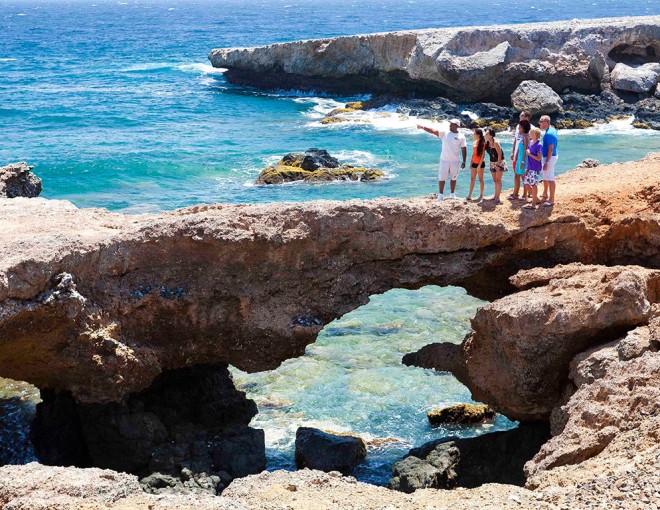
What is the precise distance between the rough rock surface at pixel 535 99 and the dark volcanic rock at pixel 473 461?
33983mm

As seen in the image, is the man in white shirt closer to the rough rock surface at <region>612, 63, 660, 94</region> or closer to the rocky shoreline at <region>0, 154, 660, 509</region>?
the rocky shoreline at <region>0, 154, 660, 509</region>

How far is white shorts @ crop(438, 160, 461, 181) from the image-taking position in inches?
725

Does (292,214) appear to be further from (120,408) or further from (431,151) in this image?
(431,151)

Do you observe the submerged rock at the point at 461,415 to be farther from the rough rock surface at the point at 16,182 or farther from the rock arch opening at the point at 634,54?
the rock arch opening at the point at 634,54

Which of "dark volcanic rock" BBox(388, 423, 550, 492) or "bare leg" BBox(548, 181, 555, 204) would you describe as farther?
"bare leg" BBox(548, 181, 555, 204)

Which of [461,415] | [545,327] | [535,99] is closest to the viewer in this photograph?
[545,327]

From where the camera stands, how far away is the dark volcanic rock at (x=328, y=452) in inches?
→ 681

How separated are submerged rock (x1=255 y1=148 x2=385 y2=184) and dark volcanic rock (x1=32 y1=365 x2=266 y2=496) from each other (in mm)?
21165

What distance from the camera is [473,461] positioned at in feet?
54.4

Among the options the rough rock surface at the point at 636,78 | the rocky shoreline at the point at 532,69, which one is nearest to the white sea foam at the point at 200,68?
the rocky shoreline at the point at 532,69

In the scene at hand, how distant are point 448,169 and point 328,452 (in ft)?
19.3

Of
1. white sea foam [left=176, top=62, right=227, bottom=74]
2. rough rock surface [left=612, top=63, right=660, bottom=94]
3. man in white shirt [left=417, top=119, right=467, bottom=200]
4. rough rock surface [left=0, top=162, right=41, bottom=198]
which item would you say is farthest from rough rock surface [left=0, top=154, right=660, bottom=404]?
white sea foam [left=176, top=62, right=227, bottom=74]

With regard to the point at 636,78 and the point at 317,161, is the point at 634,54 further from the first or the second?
the point at 317,161

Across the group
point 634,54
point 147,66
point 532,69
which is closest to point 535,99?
point 532,69
